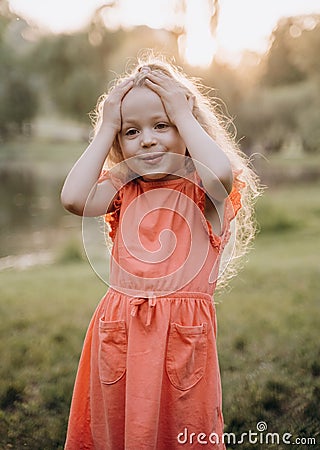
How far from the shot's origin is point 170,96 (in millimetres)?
1630

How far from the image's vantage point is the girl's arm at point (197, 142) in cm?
161

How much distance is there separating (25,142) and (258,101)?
244cm

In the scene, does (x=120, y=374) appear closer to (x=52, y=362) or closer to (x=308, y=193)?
(x=52, y=362)

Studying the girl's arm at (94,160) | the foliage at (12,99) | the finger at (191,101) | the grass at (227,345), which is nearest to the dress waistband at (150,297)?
the girl's arm at (94,160)

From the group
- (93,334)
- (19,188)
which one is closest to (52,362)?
(93,334)

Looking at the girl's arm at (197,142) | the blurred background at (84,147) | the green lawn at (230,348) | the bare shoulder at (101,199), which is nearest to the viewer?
the girl's arm at (197,142)

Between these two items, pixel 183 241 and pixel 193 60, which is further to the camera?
pixel 193 60

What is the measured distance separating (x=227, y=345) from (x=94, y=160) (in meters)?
1.97

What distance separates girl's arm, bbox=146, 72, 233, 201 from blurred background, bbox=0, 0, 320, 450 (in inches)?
28.6

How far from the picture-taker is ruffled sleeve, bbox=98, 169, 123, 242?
69.4 inches

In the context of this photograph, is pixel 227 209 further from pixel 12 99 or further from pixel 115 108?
pixel 12 99

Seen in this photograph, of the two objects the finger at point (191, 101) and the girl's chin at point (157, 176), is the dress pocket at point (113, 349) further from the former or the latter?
the finger at point (191, 101)

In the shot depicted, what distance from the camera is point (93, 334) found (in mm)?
1757

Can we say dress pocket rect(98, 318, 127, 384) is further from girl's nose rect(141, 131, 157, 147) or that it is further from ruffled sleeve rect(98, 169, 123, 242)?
girl's nose rect(141, 131, 157, 147)
